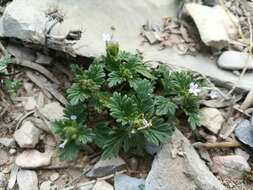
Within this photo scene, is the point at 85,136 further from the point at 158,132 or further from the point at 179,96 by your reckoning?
the point at 179,96

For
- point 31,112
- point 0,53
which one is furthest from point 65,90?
point 0,53

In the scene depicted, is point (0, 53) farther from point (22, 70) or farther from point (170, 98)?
point (170, 98)

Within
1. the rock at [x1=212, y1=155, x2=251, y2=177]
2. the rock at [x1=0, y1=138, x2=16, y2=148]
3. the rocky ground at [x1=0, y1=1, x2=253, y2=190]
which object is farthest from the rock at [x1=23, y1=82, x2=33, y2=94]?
the rock at [x1=212, y1=155, x2=251, y2=177]

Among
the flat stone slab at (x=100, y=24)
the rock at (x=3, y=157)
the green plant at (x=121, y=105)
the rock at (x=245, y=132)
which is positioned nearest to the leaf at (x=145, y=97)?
the green plant at (x=121, y=105)

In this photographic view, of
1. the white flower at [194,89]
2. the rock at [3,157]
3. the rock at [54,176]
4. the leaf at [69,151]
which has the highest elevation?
the white flower at [194,89]

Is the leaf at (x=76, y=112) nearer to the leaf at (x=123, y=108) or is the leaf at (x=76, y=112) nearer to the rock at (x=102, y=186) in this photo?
the leaf at (x=123, y=108)
